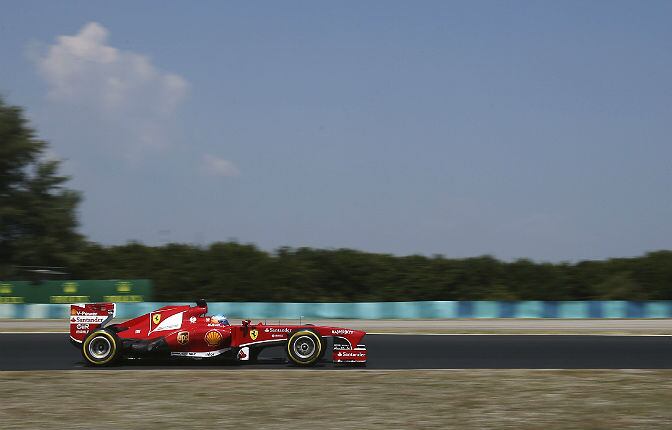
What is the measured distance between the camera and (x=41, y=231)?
52219mm

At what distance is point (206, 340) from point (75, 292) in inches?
987

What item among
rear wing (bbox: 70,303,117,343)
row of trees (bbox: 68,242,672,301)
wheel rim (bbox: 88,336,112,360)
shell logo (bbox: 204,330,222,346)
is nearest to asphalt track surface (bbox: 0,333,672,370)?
wheel rim (bbox: 88,336,112,360)

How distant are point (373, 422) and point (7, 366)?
9630mm

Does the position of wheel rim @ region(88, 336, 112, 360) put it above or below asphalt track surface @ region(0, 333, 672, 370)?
above

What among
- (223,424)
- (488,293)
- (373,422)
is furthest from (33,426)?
(488,293)

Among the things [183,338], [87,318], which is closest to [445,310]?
[183,338]

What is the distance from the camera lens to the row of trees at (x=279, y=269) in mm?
50594

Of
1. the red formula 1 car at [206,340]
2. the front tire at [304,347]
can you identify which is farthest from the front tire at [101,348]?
the front tire at [304,347]

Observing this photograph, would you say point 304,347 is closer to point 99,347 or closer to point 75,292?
point 99,347

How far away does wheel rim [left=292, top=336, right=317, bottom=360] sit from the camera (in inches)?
620

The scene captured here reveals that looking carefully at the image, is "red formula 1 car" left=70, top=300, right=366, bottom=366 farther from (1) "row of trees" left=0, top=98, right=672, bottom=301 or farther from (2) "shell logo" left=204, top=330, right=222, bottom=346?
(1) "row of trees" left=0, top=98, right=672, bottom=301

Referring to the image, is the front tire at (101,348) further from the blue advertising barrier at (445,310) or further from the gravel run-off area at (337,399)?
the blue advertising barrier at (445,310)

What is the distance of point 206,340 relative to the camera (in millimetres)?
16000

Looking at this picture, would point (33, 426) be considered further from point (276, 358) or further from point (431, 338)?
point (431, 338)
